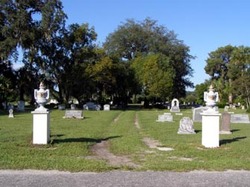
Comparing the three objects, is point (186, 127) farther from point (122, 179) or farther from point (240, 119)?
point (122, 179)

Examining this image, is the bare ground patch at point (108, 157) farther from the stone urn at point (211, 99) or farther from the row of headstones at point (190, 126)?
the row of headstones at point (190, 126)

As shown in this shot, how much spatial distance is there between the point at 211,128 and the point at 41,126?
5.40 m

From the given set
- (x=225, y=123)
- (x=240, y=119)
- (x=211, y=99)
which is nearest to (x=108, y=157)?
(x=211, y=99)

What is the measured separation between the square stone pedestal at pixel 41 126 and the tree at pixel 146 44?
59803mm

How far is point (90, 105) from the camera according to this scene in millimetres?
54688

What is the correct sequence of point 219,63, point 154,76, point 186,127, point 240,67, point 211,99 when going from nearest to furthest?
point 211,99
point 186,127
point 154,76
point 240,67
point 219,63

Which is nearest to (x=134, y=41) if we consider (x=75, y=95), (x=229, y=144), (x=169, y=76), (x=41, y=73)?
(x=169, y=76)

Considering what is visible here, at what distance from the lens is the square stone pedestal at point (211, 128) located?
1309cm

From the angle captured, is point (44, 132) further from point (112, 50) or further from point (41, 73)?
point (112, 50)

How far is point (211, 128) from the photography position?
13102 millimetres

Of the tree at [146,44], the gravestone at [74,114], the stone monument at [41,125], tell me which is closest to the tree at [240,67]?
the tree at [146,44]

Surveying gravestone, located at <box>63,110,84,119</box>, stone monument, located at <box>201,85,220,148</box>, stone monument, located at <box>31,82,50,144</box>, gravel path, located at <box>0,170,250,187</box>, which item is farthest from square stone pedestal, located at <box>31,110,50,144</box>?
gravestone, located at <box>63,110,84,119</box>

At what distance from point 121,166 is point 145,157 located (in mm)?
1717

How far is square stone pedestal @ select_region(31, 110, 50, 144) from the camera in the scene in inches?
499
